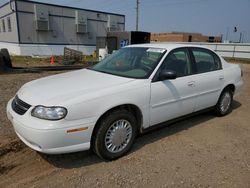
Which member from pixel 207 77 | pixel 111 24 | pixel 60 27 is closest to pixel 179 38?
pixel 111 24

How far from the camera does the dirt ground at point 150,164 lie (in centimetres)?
277

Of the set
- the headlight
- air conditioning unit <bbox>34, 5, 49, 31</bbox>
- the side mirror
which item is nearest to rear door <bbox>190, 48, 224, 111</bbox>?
Answer: the side mirror

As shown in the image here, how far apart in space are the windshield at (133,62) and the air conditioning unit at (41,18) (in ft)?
75.9

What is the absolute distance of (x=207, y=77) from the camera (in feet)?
14.1

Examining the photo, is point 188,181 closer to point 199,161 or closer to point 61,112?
point 199,161

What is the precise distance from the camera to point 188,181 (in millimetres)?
2795

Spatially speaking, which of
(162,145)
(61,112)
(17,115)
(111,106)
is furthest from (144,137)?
(17,115)

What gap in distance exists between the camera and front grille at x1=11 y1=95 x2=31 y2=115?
2.84 meters

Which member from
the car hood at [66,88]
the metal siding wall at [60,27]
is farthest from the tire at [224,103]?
the metal siding wall at [60,27]

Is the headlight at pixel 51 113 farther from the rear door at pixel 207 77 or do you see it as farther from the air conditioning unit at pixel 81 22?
the air conditioning unit at pixel 81 22

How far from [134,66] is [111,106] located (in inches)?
42.6

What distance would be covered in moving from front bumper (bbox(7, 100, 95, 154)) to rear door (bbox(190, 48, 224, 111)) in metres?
2.31

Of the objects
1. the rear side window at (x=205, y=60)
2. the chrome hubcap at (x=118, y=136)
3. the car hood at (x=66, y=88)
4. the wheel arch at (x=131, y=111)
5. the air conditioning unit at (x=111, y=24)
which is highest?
the air conditioning unit at (x=111, y=24)

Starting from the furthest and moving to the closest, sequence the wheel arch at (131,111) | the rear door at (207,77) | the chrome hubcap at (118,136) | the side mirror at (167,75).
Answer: the rear door at (207,77) → the side mirror at (167,75) → the chrome hubcap at (118,136) → the wheel arch at (131,111)
